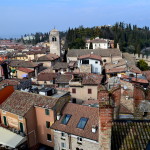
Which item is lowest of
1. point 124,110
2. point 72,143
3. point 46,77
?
point 72,143

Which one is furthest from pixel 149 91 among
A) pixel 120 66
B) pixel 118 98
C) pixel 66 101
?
pixel 120 66

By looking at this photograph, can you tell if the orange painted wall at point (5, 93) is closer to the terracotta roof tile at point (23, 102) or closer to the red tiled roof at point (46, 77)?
the terracotta roof tile at point (23, 102)

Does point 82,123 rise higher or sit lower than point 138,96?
lower

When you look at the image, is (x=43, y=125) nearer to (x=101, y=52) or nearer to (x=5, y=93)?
(x=5, y=93)

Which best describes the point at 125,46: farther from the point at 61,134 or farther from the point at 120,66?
the point at 61,134

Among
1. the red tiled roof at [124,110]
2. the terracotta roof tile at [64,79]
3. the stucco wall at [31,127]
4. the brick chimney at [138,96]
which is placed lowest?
the stucco wall at [31,127]

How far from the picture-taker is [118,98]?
1891 centimetres

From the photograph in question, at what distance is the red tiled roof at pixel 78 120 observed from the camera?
16828 millimetres

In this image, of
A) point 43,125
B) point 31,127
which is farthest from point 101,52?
point 31,127

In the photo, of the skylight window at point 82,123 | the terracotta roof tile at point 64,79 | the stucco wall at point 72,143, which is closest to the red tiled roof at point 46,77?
the terracotta roof tile at point 64,79

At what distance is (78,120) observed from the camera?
18.3 meters

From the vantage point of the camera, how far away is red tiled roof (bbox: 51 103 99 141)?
1683cm

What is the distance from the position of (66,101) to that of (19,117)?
208 inches

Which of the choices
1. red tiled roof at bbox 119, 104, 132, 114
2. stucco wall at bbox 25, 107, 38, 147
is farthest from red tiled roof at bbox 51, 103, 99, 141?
stucco wall at bbox 25, 107, 38, 147
